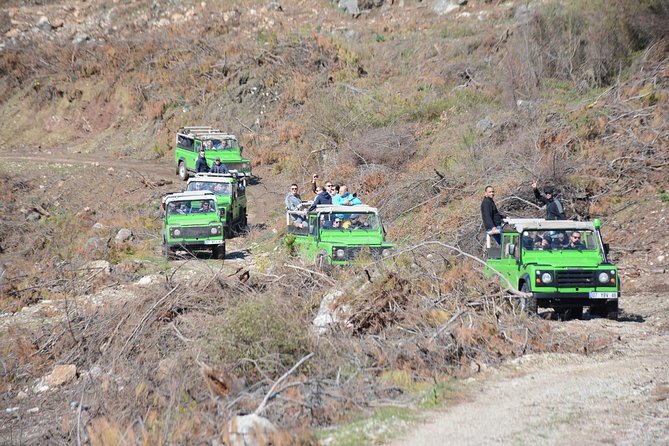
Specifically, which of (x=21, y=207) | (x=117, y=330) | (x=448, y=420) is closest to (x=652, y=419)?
(x=448, y=420)

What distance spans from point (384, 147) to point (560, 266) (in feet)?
49.3

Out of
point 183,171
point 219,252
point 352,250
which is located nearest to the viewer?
point 352,250

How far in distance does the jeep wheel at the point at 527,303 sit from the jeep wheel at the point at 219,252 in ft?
31.1

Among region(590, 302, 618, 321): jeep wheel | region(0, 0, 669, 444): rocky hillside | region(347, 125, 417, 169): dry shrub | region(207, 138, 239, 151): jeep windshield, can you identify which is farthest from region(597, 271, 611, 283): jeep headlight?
region(207, 138, 239, 151): jeep windshield

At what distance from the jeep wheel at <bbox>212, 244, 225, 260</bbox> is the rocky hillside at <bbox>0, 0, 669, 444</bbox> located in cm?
71

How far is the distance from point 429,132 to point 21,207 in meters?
14.1

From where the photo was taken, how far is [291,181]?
31719 millimetres

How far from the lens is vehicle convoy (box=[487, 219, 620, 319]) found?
41.4 ft

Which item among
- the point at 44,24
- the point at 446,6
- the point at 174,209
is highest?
the point at 446,6

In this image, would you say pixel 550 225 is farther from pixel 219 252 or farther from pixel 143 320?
pixel 219 252

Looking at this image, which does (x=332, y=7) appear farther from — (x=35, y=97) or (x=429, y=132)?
(x=429, y=132)

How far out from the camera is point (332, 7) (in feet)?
164

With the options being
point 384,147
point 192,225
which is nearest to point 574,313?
point 192,225

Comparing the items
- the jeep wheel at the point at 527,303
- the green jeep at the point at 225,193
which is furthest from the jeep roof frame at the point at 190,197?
the jeep wheel at the point at 527,303
